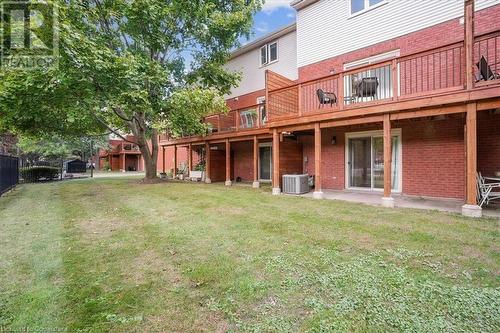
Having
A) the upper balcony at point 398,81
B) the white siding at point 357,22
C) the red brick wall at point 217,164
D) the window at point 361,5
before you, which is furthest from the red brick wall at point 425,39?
the red brick wall at point 217,164

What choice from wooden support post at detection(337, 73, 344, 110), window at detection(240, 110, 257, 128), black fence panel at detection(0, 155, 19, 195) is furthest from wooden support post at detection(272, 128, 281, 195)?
black fence panel at detection(0, 155, 19, 195)

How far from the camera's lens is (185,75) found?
13578 mm

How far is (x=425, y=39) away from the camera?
811cm

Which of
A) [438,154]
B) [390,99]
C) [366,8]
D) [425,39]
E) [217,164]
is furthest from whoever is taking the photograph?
[217,164]

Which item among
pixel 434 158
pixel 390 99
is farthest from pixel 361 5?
pixel 434 158

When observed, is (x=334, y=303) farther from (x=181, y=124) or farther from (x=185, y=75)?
(x=185, y=75)

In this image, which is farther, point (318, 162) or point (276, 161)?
point (276, 161)

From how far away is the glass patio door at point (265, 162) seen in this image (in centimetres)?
1392

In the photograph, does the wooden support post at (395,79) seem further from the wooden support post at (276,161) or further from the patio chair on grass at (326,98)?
the wooden support post at (276,161)

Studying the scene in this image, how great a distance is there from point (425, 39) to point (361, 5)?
275 centimetres

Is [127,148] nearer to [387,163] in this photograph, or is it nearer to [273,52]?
[273,52]

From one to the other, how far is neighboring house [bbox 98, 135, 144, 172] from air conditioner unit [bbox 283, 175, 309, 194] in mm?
30373

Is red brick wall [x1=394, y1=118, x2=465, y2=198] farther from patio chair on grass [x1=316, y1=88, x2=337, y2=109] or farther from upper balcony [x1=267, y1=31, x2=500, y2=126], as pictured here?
patio chair on grass [x1=316, y1=88, x2=337, y2=109]

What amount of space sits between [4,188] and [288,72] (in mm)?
13102
